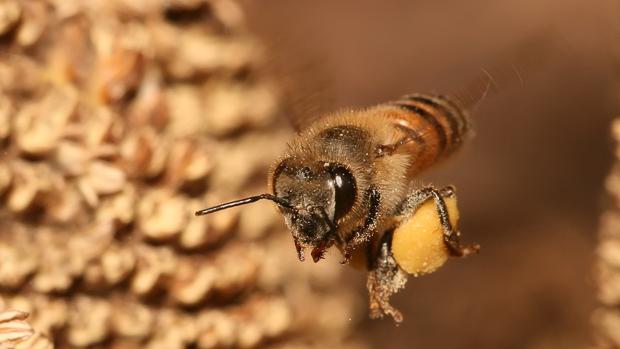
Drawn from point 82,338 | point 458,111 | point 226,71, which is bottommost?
point 82,338

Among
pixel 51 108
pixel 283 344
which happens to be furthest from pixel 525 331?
pixel 51 108

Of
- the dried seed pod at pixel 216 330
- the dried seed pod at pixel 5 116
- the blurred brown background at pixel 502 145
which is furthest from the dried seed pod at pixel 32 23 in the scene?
the blurred brown background at pixel 502 145

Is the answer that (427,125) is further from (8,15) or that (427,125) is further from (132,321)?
(8,15)

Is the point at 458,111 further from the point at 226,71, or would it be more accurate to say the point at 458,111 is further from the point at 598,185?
the point at 598,185

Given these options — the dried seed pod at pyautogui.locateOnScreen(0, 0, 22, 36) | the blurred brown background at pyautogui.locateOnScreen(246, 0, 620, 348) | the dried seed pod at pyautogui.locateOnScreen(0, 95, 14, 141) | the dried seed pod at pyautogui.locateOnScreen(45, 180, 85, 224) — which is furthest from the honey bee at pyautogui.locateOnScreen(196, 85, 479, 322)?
the blurred brown background at pyautogui.locateOnScreen(246, 0, 620, 348)

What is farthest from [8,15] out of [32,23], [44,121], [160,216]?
[160,216]

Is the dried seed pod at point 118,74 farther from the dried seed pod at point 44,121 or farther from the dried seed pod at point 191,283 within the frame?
the dried seed pod at point 191,283
